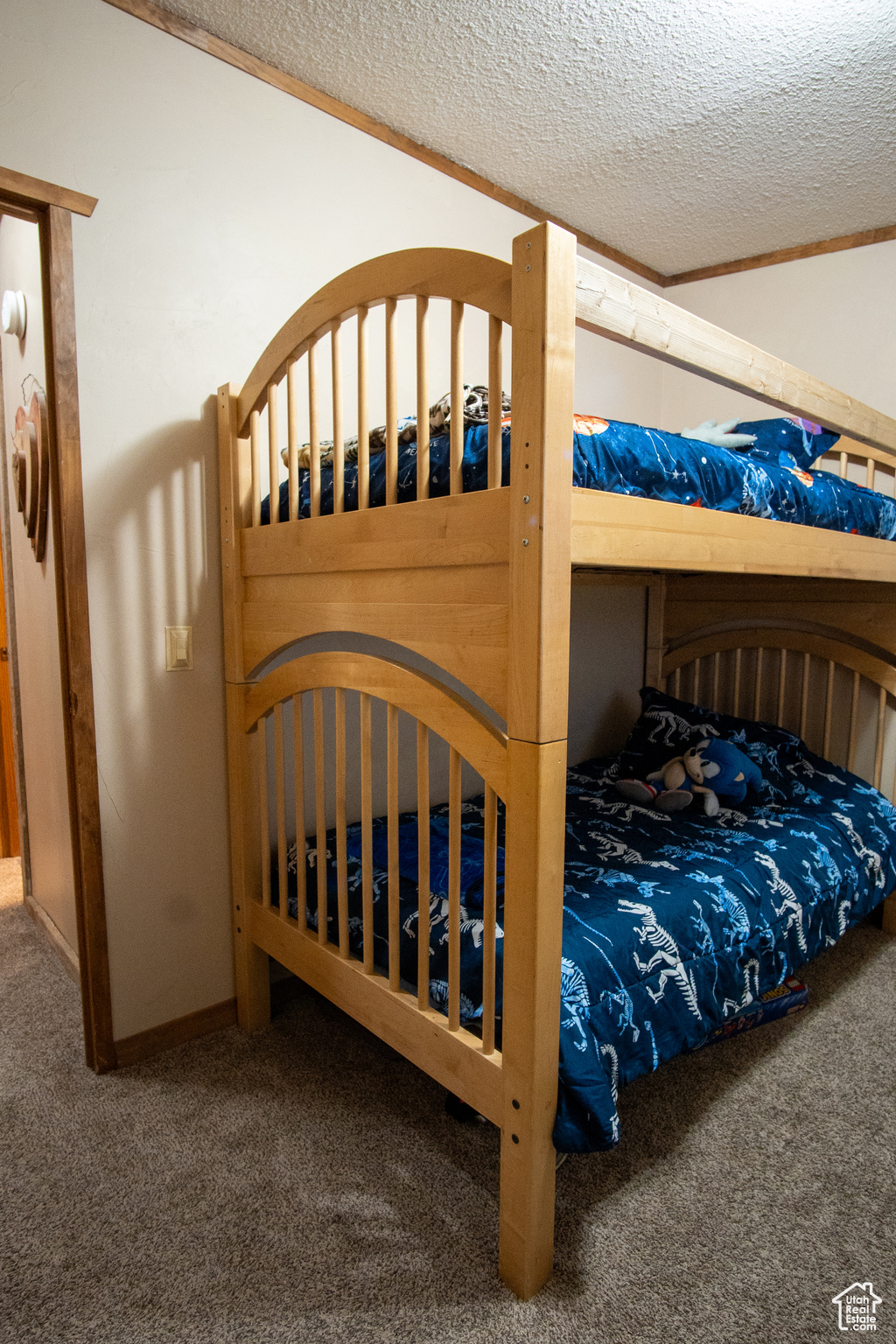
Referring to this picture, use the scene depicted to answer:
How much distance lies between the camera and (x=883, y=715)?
8.27 feet

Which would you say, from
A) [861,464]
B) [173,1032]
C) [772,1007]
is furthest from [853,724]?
[173,1032]

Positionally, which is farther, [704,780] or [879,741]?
[879,741]

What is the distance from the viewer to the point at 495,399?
3.46 feet

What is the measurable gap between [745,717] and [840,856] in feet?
3.09

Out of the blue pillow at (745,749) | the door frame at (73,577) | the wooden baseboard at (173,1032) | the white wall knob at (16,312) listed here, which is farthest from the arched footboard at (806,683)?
the white wall knob at (16,312)

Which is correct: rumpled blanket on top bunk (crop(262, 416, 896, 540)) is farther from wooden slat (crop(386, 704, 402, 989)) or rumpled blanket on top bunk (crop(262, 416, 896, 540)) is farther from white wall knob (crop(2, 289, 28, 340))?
white wall knob (crop(2, 289, 28, 340))

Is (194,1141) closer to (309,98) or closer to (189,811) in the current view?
(189,811)

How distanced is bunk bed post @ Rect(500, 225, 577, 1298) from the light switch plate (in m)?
1.01

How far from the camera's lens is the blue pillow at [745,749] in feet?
7.63

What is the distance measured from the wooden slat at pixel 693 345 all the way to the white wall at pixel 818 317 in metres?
1.11

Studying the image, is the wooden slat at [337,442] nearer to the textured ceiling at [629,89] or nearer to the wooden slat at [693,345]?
the wooden slat at [693,345]

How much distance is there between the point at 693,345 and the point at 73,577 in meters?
1.30

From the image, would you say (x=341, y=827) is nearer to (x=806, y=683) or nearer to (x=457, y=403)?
(x=457, y=403)

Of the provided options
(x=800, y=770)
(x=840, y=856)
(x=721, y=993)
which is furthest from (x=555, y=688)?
(x=800, y=770)
